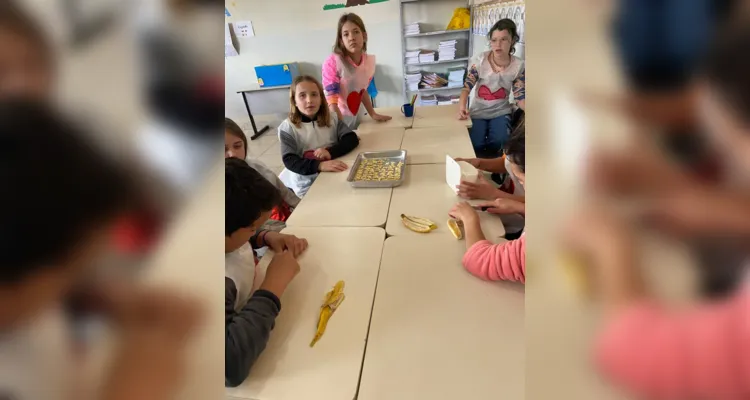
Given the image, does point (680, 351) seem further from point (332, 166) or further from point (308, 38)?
point (308, 38)

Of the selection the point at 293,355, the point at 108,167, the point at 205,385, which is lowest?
the point at 293,355

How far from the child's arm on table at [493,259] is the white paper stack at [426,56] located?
3.42 meters

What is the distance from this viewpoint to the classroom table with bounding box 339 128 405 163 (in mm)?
1897

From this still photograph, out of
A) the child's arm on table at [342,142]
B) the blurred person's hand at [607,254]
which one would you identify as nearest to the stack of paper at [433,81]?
the child's arm on table at [342,142]

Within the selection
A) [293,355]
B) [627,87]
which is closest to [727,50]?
[627,87]

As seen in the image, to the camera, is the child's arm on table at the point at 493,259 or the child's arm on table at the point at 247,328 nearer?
the child's arm on table at the point at 247,328

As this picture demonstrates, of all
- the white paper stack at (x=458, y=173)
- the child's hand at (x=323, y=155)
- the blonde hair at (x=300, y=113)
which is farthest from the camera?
the blonde hair at (x=300, y=113)

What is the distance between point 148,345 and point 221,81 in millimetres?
118

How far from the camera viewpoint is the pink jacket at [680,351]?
0.14m

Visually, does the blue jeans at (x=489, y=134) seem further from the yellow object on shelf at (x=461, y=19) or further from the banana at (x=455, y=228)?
the yellow object on shelf at (x=461, y=19)

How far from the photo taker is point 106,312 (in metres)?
0.16

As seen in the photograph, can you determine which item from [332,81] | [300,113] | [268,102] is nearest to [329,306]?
[300,113]

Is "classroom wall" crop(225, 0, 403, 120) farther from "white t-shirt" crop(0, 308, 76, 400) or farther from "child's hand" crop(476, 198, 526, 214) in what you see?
"white t-shirt" crop(0, 308, 76, 400)

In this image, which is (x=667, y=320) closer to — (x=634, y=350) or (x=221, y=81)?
(x=634, y=350)
